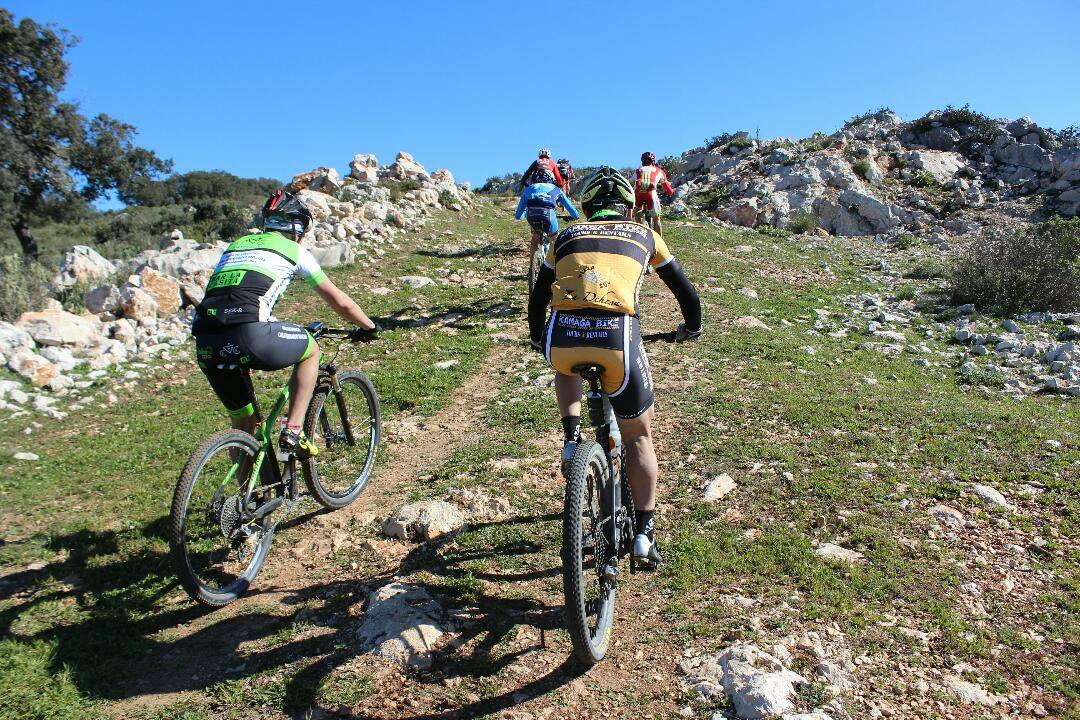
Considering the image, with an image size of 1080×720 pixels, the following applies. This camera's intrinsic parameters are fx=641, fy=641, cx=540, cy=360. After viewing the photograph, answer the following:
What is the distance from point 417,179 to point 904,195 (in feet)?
61.8

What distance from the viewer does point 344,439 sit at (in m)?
5.96

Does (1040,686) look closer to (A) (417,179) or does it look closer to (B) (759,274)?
(B) (759,274)

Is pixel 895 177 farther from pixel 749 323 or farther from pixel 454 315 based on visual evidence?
pixel 454 315

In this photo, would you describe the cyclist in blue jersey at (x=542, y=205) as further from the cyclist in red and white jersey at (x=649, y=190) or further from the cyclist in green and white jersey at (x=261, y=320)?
the cyclist in green and white jersey at (x=261, y=320)

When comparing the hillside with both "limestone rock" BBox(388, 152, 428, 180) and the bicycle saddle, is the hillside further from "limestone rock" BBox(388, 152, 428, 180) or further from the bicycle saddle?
"limestone rock" BBox(388, 152, 428, 180)

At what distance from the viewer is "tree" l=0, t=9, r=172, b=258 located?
920 inches

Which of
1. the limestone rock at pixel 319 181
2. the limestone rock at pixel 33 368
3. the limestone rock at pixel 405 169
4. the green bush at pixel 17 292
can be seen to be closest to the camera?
the limestone rock at pixel 33 368

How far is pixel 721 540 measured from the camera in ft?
15.4

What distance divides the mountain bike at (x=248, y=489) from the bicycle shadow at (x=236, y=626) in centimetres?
28

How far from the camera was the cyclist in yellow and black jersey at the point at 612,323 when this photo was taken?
11.6 ft

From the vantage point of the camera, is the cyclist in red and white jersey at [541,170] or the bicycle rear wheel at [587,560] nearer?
the bicycle rear wheel at [587,560]

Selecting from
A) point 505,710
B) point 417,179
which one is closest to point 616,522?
point 505,710

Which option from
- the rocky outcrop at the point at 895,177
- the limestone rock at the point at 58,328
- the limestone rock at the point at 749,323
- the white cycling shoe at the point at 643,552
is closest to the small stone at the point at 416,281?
the limestone rock at the point at 58,328

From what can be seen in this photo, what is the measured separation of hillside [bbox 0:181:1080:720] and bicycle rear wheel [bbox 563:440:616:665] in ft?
0.71
